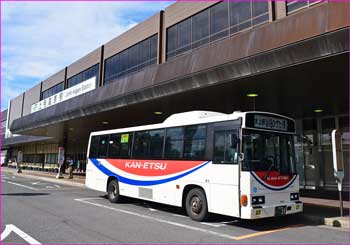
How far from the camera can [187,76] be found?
14.6 meters

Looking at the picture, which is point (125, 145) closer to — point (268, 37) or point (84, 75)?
point (268, 37)

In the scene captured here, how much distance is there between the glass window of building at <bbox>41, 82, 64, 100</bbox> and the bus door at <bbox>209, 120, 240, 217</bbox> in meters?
39.3

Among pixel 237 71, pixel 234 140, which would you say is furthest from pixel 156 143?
pixel 234 140

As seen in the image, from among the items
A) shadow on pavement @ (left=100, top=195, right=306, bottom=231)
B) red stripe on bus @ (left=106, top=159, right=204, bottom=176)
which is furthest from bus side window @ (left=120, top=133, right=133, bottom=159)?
shadow on pavement @ (left=100, top=195, right=306, bottom=231)

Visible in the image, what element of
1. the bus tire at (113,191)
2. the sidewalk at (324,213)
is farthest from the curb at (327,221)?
the bus tire at (113,191)

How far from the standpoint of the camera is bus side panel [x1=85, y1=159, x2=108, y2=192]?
15164mm

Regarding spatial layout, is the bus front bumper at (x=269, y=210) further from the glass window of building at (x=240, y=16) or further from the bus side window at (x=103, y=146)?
the glass window of building at (x=240, y=16)

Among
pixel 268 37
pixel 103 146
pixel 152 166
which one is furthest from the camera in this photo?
pixel 103 146

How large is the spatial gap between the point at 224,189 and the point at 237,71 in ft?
15.8

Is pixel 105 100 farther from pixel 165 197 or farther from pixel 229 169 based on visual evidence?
pixel 229 169

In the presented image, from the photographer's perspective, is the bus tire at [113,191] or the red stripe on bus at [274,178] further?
the bus tire at [113,191]

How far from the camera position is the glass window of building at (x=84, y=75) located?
3659 centimetres

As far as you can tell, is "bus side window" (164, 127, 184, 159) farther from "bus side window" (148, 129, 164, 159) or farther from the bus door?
the bus door

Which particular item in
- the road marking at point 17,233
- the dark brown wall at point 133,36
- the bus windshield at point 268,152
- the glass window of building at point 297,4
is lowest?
the road marking at point 17,233
